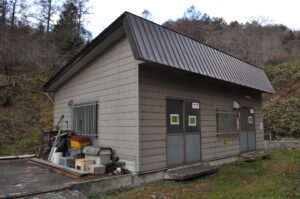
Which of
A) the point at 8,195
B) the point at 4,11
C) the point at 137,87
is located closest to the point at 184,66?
the point at 137,87

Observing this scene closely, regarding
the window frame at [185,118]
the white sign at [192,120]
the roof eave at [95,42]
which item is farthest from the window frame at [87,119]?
the white sign at [192,120]

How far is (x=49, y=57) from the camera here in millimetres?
16016

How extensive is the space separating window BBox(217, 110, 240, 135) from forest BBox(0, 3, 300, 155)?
6573 mm

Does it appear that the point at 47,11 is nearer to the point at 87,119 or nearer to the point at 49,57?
the point at 49,57

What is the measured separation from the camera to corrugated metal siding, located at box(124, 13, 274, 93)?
4957 millimetres

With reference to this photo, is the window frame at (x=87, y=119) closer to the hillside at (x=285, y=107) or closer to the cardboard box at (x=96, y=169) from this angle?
the cardboard box at (x=96, y=169)

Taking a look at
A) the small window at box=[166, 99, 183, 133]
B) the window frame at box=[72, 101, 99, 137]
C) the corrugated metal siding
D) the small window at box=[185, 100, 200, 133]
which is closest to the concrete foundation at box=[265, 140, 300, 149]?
the corrugated metal siding

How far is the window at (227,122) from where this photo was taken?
771 cm

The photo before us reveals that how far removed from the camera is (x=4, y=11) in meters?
16.9

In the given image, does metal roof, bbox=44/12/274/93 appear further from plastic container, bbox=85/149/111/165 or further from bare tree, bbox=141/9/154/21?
bare tree, bbox=141/9/154/21

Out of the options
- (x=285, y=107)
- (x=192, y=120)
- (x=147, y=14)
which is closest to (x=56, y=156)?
(x=192, y=120)

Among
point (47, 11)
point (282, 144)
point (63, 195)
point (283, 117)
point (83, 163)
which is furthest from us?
point (47, 11)

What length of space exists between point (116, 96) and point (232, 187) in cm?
341

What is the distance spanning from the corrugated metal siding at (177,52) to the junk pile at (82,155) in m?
2.51
